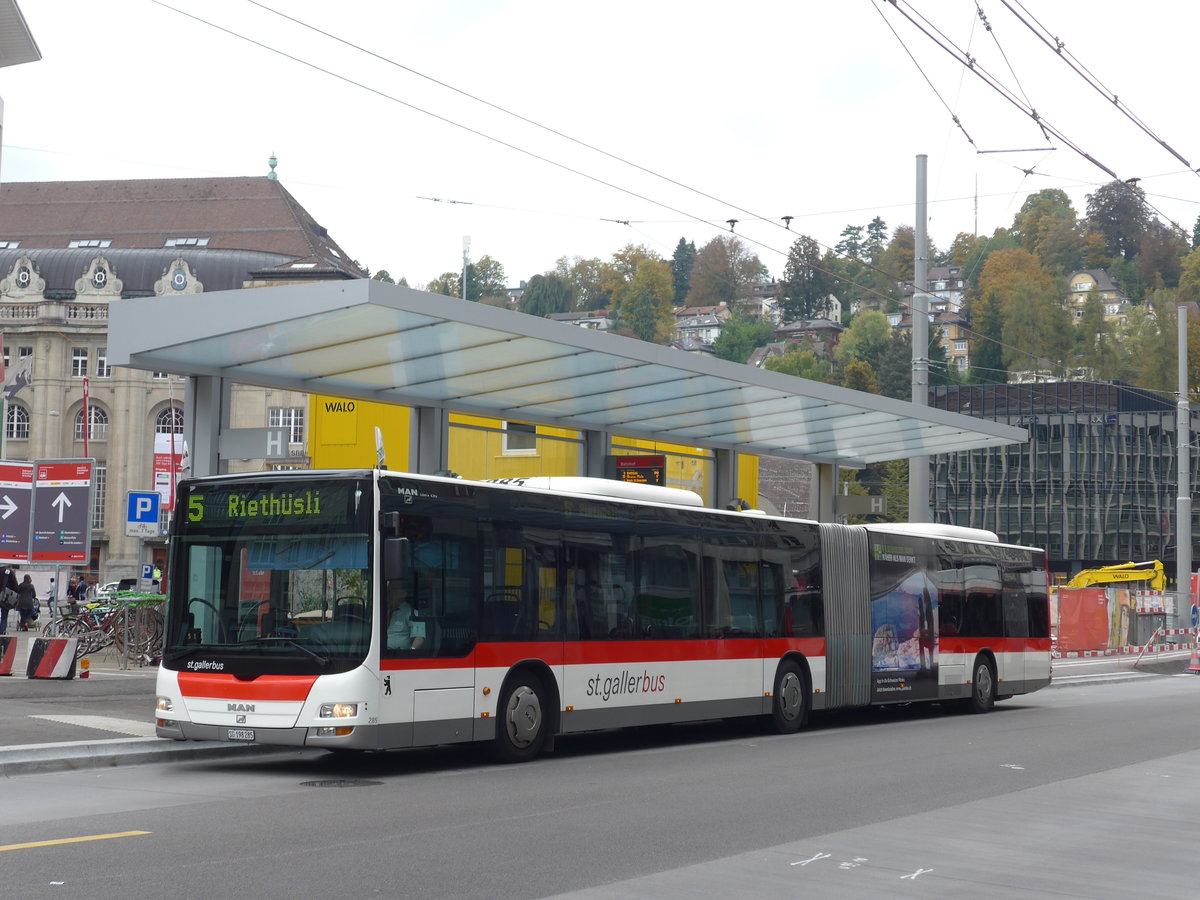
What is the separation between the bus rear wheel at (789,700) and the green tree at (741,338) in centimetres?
13444

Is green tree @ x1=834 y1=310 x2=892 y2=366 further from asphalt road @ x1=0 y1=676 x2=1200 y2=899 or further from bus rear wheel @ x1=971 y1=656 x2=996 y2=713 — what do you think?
asphalt road @ x1=0 y1=676 x2=1200 y2=899

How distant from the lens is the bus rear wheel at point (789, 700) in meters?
18.4

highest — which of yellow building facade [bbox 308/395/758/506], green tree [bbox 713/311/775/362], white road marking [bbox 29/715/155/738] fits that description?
green tree [bbox 713/311/775/362]

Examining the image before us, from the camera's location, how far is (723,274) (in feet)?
634

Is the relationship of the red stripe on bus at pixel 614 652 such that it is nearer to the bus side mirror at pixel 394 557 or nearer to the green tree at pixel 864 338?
the bus side mirror at pixel 394 557

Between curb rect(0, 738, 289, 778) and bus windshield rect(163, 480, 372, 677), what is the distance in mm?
923

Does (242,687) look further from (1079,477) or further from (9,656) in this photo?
(1079,477)

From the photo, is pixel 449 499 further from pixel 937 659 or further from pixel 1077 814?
pixel 937 659

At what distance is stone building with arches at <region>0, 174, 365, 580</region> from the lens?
92.6 meters

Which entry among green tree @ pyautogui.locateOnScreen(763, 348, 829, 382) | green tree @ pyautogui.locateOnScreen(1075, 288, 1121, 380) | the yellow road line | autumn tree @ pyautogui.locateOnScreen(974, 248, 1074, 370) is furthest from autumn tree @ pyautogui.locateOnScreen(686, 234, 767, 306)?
the yellow road line

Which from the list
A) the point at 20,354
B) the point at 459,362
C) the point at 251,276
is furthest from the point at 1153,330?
the point at 459,362

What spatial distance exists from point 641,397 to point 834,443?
654cm

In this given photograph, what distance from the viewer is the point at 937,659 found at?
71.7 ft

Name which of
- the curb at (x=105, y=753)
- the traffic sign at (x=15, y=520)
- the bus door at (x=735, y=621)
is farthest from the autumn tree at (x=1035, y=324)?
the curb at (x=105, y=753)
